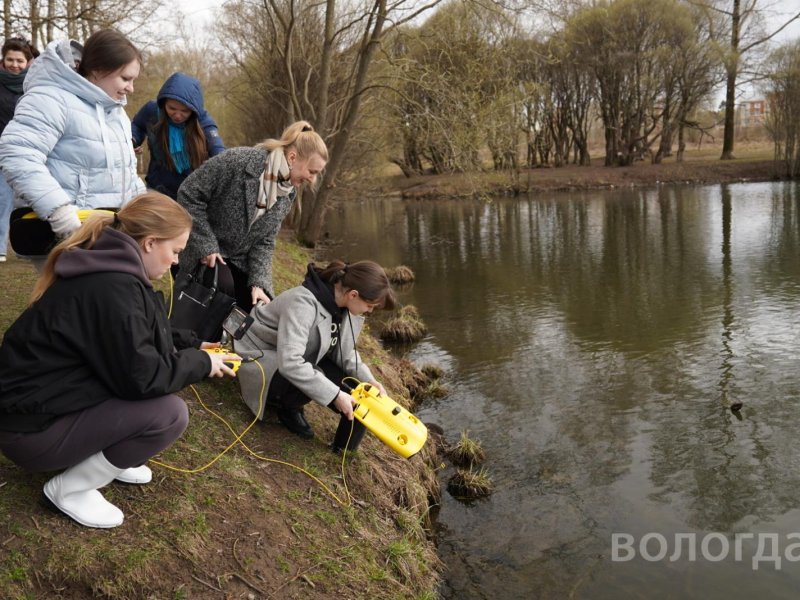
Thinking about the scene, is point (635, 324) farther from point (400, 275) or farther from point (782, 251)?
point (782, 251)

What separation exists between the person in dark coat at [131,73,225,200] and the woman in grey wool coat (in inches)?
13.9

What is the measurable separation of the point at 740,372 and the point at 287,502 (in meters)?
6.02

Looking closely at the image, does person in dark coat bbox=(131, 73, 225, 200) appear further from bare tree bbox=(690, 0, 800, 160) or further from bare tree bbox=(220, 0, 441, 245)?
bare tree bbox=(690, 0, 800, 160)

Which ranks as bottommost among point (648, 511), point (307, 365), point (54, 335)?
point (648, 511)

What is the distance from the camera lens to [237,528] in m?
3.36

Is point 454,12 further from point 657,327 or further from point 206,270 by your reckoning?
point 206,270

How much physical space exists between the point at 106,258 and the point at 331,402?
5.60 ft

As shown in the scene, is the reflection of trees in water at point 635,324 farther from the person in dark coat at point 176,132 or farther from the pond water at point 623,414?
the person in dark coat at point 176,132

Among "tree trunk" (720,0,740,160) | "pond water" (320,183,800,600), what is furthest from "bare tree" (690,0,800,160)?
"pond water" (320,183,800,600)

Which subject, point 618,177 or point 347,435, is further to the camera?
point 618,177

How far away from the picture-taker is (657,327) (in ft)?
31.9

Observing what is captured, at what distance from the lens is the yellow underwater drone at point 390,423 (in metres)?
4.02

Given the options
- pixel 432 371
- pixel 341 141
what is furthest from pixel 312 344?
pixel 341 141

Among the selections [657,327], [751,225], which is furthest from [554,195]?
[657,327]
